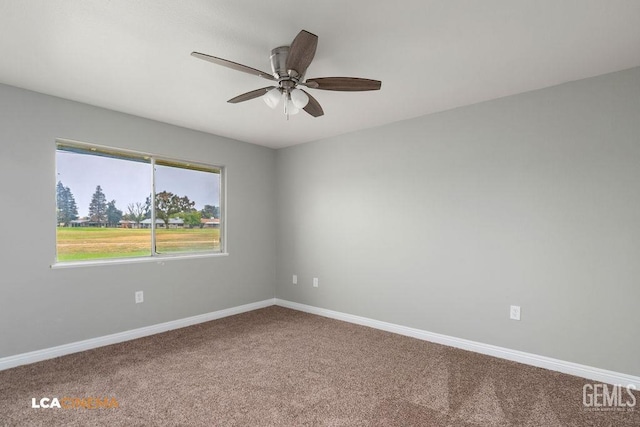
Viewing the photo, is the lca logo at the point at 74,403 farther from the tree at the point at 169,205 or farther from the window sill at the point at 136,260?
the tree at the point at 169,205

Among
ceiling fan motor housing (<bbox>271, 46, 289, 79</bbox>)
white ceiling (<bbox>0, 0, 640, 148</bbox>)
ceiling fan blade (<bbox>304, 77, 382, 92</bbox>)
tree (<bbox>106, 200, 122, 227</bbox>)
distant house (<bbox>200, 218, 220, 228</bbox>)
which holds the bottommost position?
distant house (<bbox>200, 218, 220, 228</bbox>)

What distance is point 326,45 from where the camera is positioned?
2031 millimetres

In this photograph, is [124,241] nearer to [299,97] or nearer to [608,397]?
[299,97]

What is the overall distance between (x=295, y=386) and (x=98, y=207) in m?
2.61

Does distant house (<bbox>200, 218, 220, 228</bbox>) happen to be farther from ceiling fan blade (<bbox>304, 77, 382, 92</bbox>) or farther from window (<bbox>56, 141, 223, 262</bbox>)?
ceiling fan blade (<bbox>304, 77, 382, 92</bbox>)

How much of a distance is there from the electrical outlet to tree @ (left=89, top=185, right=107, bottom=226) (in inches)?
157

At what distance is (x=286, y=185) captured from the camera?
4699 millimetres

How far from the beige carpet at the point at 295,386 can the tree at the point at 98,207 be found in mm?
1259

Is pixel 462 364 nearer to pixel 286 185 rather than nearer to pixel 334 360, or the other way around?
pixel 334 360

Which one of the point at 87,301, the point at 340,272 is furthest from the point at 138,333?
the point at 340,272

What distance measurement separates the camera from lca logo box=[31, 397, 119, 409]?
2.06 meters

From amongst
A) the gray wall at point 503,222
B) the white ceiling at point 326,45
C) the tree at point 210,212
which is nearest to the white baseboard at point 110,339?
the tree at point 210,212

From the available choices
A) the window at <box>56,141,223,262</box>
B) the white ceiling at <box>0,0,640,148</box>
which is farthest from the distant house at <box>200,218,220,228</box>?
the white ceiling at <box>0,0,640,148</box>

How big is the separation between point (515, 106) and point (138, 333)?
425 centimetres
